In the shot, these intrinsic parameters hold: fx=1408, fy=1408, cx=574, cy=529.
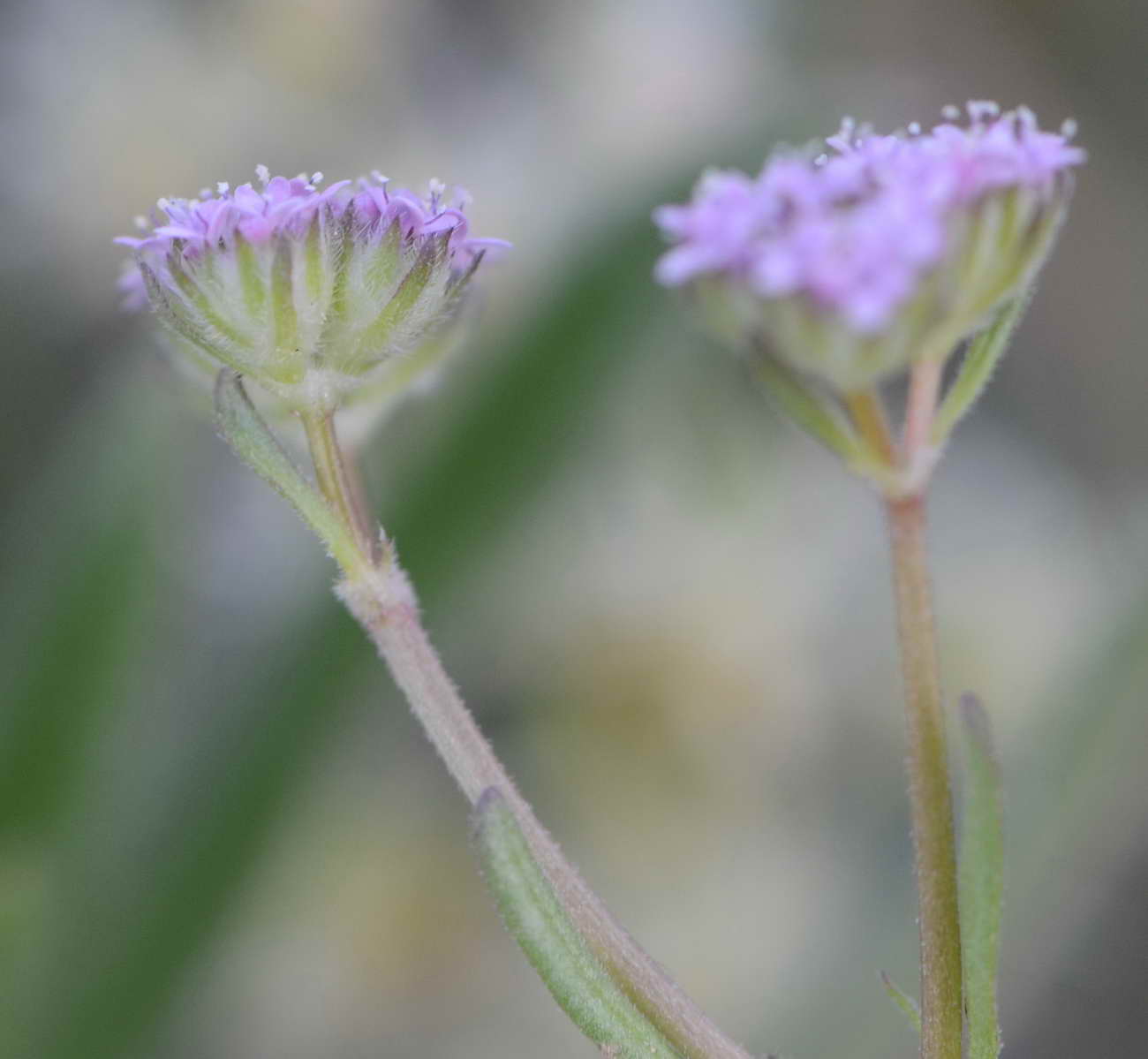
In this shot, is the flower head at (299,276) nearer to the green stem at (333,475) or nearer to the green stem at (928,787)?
the green stem at (333,475)

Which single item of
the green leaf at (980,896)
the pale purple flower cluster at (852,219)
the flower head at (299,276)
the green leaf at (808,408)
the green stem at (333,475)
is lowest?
the green leaf at (980,896)

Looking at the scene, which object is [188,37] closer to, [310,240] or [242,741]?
[242,741]

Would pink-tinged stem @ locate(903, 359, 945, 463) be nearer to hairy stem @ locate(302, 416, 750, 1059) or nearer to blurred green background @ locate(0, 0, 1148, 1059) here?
hairy stem @ locate(302, 416, 750, 1059)

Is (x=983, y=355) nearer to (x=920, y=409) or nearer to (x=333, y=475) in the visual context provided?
(x=920, y=409)

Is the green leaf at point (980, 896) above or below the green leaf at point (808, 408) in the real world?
below

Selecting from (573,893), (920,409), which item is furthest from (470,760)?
(920,409)

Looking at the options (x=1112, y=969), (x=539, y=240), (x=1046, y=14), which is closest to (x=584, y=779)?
(x=539, y=240)

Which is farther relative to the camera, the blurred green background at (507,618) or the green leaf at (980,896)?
the blurred green background at (507,618)

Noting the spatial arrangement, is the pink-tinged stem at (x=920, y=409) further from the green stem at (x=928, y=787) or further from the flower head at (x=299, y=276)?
the flower head at (x=299, y=276)

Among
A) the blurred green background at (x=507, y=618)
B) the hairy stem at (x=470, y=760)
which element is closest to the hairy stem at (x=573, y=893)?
the hairy stem at (x=470, y=760)
